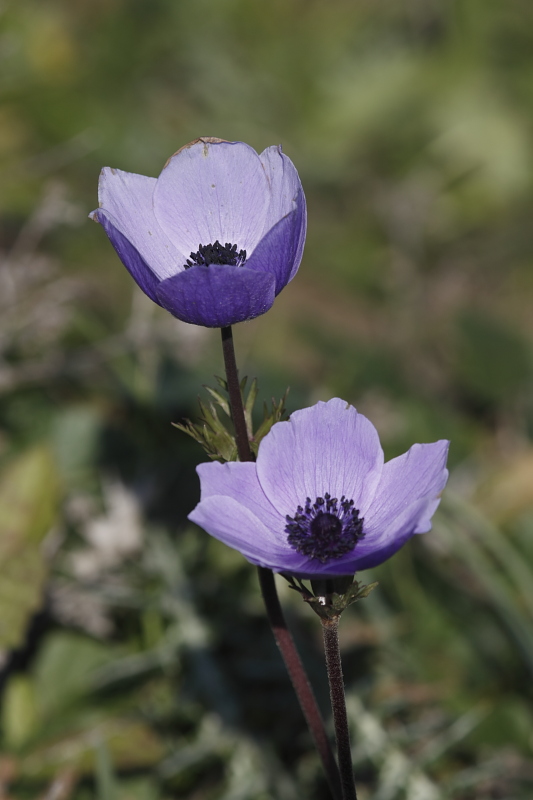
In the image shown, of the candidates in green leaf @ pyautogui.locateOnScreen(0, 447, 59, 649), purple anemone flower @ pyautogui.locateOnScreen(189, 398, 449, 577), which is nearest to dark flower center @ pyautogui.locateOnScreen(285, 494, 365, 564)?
purple anemone flower @ pyautogui.locateOnScreen(189, 398, 449, 577)

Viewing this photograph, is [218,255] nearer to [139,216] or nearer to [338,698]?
[139,216]

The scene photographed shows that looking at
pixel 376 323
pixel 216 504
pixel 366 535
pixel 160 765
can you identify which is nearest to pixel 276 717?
pixel 160 765

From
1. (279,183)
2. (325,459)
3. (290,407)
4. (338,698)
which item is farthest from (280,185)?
(290,407)

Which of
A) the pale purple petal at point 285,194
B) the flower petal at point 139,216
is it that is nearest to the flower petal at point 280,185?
the pale purple petal at point 285,194

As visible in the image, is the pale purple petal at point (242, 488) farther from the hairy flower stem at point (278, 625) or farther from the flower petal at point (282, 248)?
the flower petal at point (282, 248)

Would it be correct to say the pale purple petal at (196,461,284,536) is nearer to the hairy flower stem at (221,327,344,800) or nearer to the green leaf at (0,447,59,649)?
the hairy flower stem at (221,327,344,800)

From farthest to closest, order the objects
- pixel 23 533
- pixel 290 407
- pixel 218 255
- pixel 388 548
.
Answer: pixel 290 407 → pixel 23 533 → pixel 218 255 → pixel 388 548
